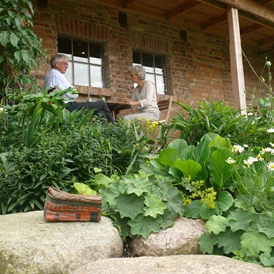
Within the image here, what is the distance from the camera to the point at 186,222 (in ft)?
7.35

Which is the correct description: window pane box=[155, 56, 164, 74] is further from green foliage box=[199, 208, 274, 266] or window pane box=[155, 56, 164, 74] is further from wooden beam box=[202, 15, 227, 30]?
green foliage box=[199, 208, 274, 266]

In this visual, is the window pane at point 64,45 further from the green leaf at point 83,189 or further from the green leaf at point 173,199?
the green leaf at point 173,199

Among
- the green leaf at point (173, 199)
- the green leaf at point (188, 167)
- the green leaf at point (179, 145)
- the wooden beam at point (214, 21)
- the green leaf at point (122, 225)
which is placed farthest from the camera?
the wooden beam at point (214, 21)

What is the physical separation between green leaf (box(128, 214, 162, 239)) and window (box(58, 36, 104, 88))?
4.32 metres

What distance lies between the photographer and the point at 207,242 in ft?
6.82

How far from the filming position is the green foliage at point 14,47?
428 cm

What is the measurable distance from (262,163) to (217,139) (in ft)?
0.96

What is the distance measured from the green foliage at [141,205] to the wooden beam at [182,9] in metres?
4.95

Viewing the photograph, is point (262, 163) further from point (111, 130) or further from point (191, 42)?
point (191, 42)

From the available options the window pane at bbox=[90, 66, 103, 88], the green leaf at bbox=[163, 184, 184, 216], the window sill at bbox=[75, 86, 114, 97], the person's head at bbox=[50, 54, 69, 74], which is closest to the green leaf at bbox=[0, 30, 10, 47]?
the person's head at bbox=[50, 54, 69, 74]

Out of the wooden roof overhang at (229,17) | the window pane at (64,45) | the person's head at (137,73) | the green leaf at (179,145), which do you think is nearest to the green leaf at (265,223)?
the green leaf at (179,145)

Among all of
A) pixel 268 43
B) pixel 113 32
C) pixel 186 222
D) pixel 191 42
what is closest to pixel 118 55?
pixel 113 32

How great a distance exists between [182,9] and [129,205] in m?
5.36

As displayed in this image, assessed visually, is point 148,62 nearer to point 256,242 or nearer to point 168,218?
point 168,218
